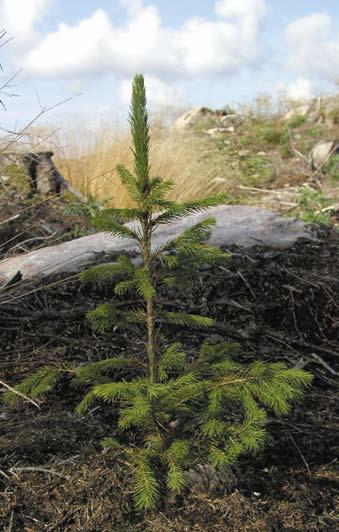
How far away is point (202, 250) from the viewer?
6.51 feet

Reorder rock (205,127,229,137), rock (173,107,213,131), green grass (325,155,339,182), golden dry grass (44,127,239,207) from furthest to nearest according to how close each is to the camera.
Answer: rock (173,107,213,131), rock (205,127,229,137), green grass (325,155,339,182), golden dry grass (44,127,239,207)

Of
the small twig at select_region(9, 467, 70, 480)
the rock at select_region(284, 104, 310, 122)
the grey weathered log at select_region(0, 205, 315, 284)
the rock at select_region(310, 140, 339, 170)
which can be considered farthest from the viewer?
the rock at select_region(284, 104, 310, 122)

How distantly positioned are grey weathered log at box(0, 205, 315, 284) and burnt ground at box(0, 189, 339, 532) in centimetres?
14

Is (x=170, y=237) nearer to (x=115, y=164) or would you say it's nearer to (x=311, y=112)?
(x=115, y=164)

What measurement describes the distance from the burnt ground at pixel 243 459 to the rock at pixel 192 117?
1122 centimetres

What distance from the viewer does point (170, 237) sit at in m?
3.93

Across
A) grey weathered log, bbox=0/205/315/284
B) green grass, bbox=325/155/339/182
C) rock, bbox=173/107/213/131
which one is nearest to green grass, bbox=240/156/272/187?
green grass, bbox=325/155/339/182

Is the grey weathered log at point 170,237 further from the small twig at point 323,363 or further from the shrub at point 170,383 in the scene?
the shrub at point 170,383

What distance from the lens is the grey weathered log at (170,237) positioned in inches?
142

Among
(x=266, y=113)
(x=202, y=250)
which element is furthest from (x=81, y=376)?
(x=266, y=113)

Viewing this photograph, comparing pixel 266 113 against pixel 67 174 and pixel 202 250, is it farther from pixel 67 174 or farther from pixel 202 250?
pixel 202 250

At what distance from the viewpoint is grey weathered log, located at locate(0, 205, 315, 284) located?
3.62 metres

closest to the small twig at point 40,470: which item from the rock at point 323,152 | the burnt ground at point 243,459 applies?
the burnt ground at point 243,459

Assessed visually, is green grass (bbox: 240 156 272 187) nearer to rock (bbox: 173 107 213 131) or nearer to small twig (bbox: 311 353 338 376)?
rock (bbox: 173 107 213 131)
